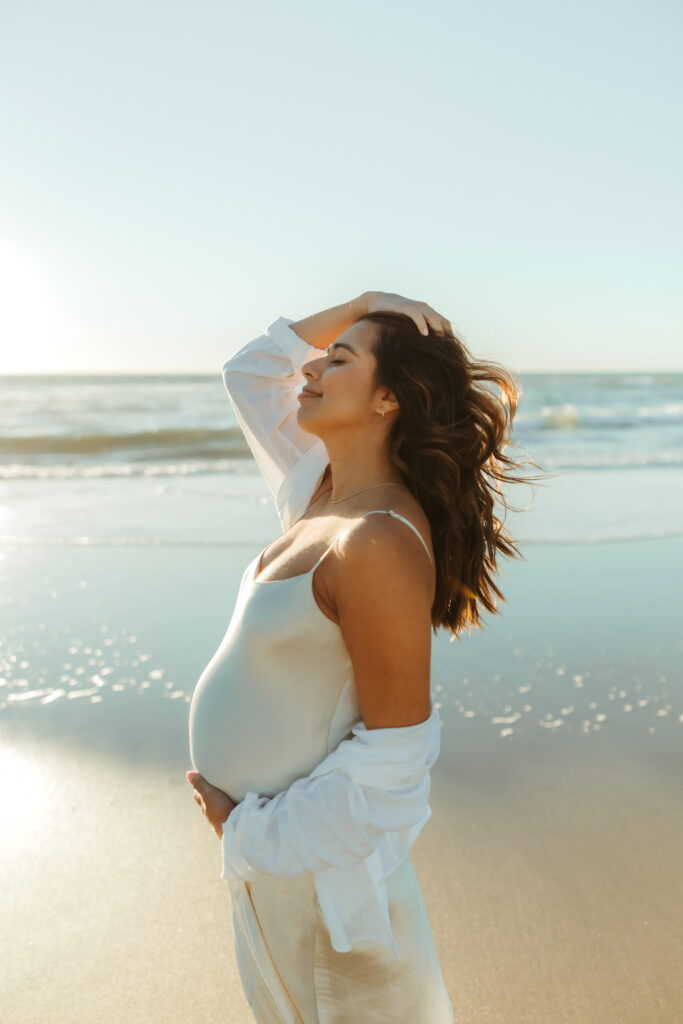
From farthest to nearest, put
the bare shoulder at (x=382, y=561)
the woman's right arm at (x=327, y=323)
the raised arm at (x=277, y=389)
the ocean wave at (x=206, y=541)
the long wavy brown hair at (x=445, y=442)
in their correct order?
the ocean wave at (x=206, y=541)
the raised arm at (x=277, y=389)
the woman's right arm at (x=327, y=323)
the long wavy brown hair at (x=445, y=442)
the bare shoulder at (x=382, y=561)

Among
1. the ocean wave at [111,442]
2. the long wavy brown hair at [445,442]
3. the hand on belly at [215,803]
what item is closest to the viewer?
the hand on belly at [215,803]

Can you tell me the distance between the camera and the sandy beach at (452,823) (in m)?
2.73

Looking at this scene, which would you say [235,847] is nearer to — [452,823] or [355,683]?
[355,683]

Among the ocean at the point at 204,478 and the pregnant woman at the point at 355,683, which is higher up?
the pregnant woman at the point at 355,683

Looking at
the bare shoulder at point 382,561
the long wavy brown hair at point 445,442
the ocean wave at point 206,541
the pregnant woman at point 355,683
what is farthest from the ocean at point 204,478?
the bare shoulder at point 382,561

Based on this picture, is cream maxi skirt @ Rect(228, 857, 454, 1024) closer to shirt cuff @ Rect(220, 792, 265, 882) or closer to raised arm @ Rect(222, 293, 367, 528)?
shirt cuff @ Rect(220, 792, 265, 882)

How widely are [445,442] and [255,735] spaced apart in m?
0.83

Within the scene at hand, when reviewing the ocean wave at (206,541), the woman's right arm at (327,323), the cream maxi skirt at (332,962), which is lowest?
the ocean wave at (206,541)

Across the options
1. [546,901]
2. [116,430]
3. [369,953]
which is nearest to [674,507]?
[546,901]

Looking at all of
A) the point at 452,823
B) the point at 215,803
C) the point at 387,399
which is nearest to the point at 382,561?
the point at 387,399

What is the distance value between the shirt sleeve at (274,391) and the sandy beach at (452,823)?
1585 mm

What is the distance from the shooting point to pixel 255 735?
6.14ft

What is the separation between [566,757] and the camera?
3990mm

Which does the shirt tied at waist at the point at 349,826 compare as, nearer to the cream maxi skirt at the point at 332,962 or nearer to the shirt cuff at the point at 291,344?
the cream maxi skirt at the point at 332,962
